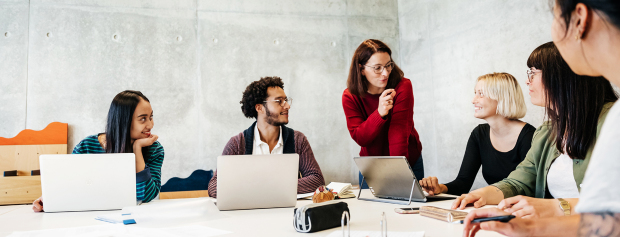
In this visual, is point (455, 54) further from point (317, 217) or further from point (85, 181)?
point (85, 181)

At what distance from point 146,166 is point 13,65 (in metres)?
2.67

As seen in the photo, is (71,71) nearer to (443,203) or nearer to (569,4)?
(443,203)

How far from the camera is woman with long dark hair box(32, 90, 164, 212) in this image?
7.05ft

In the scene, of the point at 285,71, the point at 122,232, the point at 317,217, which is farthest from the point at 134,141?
the point at 285,71

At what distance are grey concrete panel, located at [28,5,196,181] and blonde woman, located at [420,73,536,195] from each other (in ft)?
9.26

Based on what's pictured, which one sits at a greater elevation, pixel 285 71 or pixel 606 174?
pixel 285 71

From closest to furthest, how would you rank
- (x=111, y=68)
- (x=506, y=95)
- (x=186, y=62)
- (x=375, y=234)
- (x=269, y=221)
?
(x=375, y=234) < (x=269, y=221) < (x=506, y=95) < (x=111, y=68) < (x=186, y=62)

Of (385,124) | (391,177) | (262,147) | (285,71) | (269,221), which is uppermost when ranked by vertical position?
(285,71)

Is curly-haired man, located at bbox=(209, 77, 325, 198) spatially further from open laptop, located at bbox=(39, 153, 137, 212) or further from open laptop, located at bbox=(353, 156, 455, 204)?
open laptop, located at bbox=(39, 153, 137, 212)

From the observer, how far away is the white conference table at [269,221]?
117cm

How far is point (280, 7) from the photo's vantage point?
15.0 ft

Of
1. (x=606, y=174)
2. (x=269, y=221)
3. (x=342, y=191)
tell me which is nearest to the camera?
(x=606, y=174)

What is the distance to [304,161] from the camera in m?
2.61

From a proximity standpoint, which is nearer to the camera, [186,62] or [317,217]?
[317,217]
